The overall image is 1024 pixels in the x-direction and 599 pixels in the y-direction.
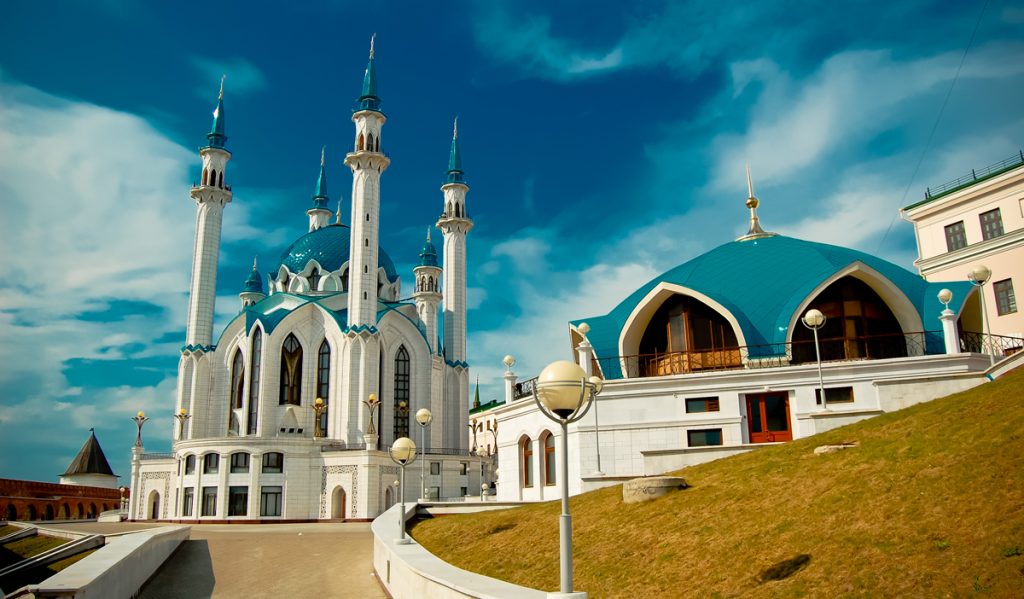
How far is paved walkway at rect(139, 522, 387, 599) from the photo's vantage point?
16.2 m

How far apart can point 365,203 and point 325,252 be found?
1100cm

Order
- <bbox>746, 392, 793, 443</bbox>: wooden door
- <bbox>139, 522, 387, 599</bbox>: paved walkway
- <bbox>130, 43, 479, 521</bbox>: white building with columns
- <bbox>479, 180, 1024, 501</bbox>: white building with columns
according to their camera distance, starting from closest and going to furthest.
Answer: <bbox>139, 522, 387, 599</bbox>: paved walkway, <bbox>479, 180, 1024, 501</bbox>: white building with columns, <bbox>746, 392, 793, 443</bbox>: wooden door, <bbox>130, 43, 479, 521</bbox>: white building with columns

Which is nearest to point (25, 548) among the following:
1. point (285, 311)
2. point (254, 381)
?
point (254, 381)

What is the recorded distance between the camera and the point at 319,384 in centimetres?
5544

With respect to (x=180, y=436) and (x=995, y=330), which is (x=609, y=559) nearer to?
(x=995, y=330)

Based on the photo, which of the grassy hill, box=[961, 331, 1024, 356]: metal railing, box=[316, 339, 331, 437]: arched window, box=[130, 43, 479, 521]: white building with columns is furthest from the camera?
box=[316, 339, 331, 437]: arched window

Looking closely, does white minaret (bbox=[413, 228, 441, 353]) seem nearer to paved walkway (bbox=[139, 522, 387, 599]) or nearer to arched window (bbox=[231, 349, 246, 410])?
arched window (bbox=[231, 349, 246, 410])

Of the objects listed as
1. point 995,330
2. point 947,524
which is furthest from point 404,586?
point 995,330

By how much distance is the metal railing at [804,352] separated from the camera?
27.0 meters

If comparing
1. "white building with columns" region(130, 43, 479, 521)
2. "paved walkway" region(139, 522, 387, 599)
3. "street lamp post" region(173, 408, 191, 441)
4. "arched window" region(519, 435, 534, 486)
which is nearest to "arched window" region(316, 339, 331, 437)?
"white building with columns" region(130, 43, 479, 521)

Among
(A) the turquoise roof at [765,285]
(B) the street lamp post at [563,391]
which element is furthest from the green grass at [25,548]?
(B) the street lamp post at [563,391]

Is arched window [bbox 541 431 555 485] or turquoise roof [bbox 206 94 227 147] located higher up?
turquoise roof [bbox 206 94 227 147]

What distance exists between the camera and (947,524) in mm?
10070

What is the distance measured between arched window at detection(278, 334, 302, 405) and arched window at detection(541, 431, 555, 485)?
30.5 meters
